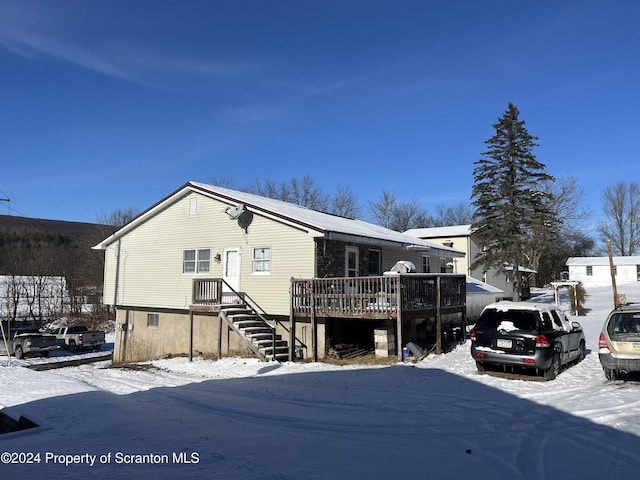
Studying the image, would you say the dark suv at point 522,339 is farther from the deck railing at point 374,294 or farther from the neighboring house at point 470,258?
the neighboring house at point 470,258

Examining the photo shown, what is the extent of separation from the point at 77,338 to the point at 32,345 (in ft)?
10.6

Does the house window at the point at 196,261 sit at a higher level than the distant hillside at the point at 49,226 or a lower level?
lower

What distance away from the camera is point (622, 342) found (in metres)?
9.78

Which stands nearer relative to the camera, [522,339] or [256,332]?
[522,339]

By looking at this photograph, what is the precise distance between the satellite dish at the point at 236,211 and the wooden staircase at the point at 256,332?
3424 millimetres

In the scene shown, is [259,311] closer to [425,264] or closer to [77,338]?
[425,264]

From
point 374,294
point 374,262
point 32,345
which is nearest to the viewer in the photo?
point 374,294

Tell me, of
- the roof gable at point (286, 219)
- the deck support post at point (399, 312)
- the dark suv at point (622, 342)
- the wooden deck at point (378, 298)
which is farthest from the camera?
the roof gable at point (286, 219)

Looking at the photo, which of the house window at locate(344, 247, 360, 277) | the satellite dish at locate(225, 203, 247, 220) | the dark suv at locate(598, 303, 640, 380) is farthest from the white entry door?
the dark suv at locate(598, 303, 640, 380)

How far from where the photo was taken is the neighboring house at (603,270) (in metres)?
55.9

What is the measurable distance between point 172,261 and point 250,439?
1599 cm

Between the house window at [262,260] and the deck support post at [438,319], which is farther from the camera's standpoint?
the house window at [262,260]

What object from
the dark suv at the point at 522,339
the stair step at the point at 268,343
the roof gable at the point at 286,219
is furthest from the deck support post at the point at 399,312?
the stair step at the point at 268,343

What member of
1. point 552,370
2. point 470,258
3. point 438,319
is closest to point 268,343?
point 438,319
